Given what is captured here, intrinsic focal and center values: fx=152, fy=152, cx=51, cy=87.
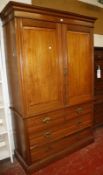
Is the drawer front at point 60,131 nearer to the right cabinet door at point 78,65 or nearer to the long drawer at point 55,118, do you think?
the long drawer at point 55,118

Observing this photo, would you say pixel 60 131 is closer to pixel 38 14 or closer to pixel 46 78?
pixel 46 78

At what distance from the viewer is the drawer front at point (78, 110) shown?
2176mm

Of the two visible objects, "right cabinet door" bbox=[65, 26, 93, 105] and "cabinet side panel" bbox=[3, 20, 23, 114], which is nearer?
"cabinet side panel" bbox=[3, 20, 23, 114]

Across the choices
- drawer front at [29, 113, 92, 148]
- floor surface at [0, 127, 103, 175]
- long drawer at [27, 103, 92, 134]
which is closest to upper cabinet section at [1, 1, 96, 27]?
long drawer at [27, 103, 92, 134]

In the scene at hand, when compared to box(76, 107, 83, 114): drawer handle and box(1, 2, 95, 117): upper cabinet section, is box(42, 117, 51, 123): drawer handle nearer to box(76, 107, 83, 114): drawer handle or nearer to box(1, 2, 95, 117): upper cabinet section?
box(1, 2, 95, 117): upper cabinet section

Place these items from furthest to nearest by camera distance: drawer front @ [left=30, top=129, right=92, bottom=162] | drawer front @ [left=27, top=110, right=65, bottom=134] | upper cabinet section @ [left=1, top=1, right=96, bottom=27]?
drawer front @ [left=30, top=129, right=92, bottom=162] → drawer front @ [left=27, top=110, right=65, bottom=134] → upper cabinet section @ [left=1, top=1, right=96, bottom=27]

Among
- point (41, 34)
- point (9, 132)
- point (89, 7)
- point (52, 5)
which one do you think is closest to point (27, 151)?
point (9, 132)

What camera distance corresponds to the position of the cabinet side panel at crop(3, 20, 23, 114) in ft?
5.71

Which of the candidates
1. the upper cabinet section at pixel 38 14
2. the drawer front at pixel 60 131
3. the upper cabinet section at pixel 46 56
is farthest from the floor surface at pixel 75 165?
the upper cabinet section at pixel 38 14

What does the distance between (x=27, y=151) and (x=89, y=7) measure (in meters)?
2.73

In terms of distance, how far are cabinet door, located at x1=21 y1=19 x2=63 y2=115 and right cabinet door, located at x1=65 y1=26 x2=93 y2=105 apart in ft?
0.50

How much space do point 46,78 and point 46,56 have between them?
0.88ft

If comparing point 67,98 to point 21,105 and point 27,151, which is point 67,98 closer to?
point 21,105

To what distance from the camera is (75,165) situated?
6.66ft
